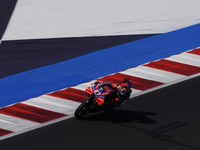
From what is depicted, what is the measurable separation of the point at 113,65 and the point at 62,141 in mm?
5587

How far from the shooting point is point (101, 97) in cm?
1263

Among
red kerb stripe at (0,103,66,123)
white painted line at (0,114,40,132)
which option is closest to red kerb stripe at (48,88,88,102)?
red kerb stripe at (0,103,66,123)

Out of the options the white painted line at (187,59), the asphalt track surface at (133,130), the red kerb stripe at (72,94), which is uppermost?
the white painted line at (187,59)

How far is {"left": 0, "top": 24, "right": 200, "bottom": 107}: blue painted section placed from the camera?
15.4 meters

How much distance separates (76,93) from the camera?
14.7 meters

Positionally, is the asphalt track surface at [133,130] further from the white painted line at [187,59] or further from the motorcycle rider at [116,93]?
the white painted line at [187,59]

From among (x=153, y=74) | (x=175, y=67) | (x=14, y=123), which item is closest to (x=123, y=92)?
(x=14, y=123)

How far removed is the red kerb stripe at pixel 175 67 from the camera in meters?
15.9

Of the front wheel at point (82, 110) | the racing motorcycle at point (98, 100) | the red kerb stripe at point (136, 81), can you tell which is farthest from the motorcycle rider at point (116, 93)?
the red kerb stripe at point (136, 81)

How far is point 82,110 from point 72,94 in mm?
1853

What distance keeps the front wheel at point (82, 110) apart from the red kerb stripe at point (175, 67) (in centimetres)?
428

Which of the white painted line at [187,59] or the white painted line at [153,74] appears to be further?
the white painted line at [187,59]

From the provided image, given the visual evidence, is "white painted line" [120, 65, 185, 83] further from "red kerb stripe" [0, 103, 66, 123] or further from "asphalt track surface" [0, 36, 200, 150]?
"red kerb stripe" [0, 103, 66, 123]

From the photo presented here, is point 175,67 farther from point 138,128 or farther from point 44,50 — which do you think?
point 44,50
